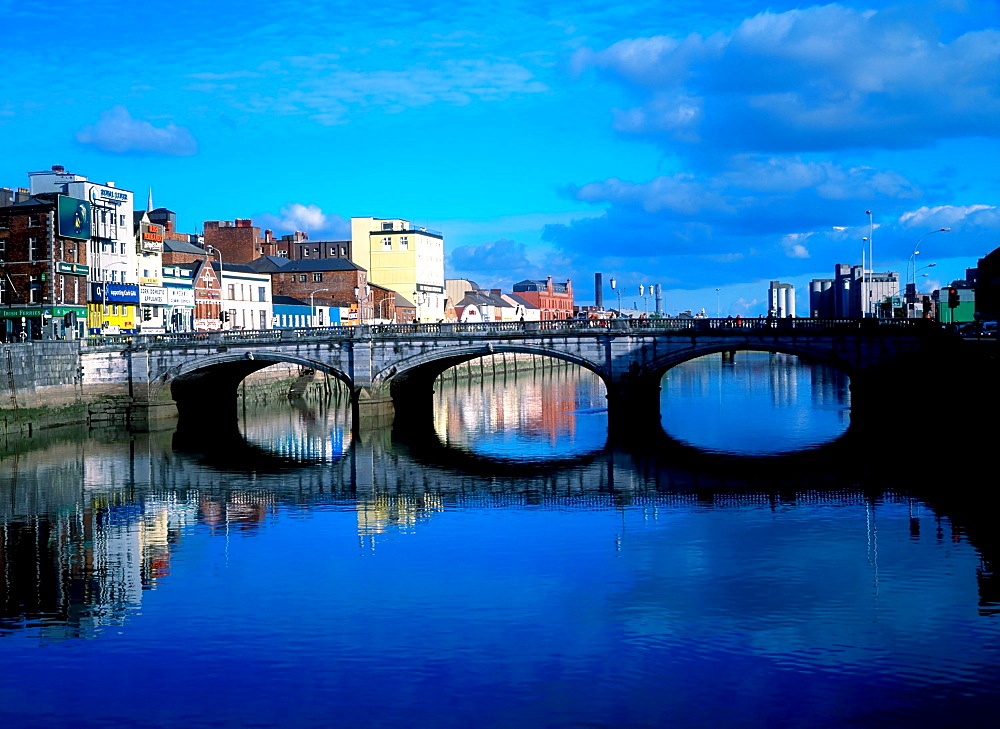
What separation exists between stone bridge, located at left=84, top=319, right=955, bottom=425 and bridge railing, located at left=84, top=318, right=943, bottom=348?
0.25 ft

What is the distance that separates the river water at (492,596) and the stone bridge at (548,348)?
1764cm

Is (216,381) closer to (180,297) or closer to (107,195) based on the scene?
(180,297)

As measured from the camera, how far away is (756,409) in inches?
3740

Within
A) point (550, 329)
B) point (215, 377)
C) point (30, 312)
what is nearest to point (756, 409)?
point (550, 329)

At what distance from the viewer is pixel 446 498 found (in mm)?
51312

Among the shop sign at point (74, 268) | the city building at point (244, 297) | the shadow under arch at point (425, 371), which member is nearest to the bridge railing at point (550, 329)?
the shadow under arch at point (425, 371)

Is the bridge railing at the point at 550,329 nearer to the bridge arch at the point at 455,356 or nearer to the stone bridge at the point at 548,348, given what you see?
the stone bridge at the point at 548,348

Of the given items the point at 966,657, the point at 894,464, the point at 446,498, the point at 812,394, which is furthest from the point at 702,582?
the point at 812,394

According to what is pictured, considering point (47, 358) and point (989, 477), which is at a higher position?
point (47, 358)

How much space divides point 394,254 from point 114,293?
7101 cm

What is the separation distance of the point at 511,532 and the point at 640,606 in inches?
463

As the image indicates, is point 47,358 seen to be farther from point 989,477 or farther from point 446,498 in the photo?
point 989,477

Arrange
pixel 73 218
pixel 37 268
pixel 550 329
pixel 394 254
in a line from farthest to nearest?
1. pixel 394 254
2. pixel 73 218
3. pixel 37 268
4. pixel 550 329

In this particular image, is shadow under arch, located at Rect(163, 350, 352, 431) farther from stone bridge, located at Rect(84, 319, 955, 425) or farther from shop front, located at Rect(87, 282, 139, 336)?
shop front, located at Rect(87, 282, 139, 336)
